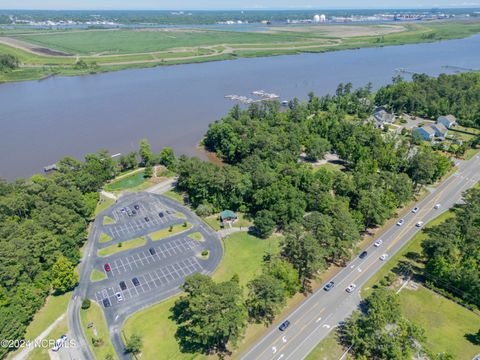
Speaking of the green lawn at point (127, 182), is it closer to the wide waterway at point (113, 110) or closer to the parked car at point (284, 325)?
the wide waterway at point (113, 110)

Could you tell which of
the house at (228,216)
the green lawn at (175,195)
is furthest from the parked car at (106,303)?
the green lawn at (175,195)

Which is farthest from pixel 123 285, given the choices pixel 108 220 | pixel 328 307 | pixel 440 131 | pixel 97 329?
pixel 440 131

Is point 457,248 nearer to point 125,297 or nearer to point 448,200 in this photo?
point 448,200

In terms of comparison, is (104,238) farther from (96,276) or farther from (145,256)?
(145,256)

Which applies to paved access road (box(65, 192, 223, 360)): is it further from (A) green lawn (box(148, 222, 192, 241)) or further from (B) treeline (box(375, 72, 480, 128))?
(B) treeline (box(375, 72, 480, 128))

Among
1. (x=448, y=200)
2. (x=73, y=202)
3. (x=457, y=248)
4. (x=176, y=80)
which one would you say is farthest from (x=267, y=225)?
(x=176, y=80)
